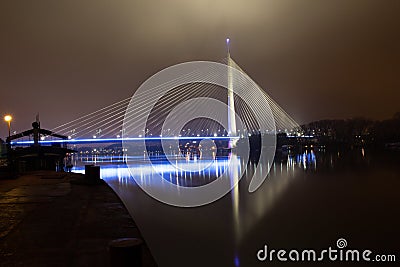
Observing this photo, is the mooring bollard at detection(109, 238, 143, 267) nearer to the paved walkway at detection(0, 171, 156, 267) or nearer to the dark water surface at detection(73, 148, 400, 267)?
the paved walkway at detection(0, 171, 156, 267)

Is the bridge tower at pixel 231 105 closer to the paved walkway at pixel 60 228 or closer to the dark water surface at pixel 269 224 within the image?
the dark water surface at pixel 269 224

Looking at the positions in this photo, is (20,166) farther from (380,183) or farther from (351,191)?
(380,183)

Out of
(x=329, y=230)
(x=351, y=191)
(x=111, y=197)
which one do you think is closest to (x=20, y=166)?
(x=111, y=197)

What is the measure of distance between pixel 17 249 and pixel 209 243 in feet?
16.4

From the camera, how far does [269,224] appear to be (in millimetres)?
10055

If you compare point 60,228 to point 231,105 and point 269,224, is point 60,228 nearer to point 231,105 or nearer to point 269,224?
point 269,224

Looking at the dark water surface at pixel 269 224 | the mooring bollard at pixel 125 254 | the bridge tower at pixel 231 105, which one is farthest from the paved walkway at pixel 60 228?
the bridge tower at pixel 231 105

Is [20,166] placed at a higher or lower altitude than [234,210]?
higher

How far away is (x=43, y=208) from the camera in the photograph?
5969 millimetres

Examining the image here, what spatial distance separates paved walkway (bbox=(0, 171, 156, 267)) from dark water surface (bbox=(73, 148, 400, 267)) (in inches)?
74.7

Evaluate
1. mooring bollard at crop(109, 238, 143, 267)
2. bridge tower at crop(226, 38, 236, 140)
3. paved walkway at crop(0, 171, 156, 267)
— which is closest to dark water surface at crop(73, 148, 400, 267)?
paved walkway at crop(0, 171, 156, 267)

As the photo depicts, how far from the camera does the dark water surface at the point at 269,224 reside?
7.39 m

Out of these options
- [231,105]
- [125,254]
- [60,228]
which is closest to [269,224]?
[60,228]

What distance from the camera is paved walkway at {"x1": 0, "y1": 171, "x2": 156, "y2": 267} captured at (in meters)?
3.59
